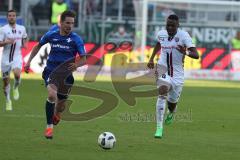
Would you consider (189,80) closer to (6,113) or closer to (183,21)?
(183,21)

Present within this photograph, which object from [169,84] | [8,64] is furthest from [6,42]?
[169,84]

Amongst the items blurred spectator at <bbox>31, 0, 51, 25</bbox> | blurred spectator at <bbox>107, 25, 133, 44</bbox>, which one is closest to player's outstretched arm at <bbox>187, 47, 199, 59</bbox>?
blurred spectator at <bbox>107, 25, 133, 44</bbox>

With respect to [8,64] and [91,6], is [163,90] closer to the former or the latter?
[8,64]

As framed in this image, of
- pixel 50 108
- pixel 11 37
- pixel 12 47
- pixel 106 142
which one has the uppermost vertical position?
pixel 11 37

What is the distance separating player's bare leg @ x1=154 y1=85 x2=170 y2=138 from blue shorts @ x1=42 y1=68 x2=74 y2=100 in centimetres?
176

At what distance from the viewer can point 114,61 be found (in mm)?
34750

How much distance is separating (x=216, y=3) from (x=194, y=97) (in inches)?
515

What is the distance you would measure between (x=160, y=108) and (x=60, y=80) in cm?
199

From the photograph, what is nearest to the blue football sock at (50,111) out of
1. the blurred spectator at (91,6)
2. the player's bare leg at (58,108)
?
the player's bare leg at (58,108)

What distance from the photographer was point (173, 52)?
14953 mm

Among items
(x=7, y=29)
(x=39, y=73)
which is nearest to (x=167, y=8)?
(x=39, y=73)

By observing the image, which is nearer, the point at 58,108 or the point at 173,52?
the point at 58,108

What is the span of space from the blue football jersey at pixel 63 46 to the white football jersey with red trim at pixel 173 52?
1.92 metres

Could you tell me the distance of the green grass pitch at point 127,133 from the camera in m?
11.6
